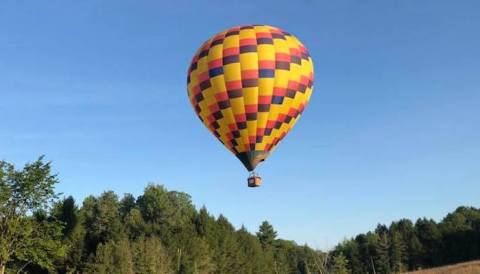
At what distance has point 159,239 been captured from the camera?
68.8m

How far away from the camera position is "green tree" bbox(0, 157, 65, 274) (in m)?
46.3

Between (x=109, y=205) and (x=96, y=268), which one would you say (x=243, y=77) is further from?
(x=109, y=205)

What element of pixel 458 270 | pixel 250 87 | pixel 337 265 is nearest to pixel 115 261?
pixel 250 87

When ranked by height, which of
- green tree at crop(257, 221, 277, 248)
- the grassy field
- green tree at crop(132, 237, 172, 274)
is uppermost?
green tree at crop(257, 221, 277, 248)

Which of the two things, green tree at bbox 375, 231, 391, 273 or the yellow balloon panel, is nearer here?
the yellow balloon panel

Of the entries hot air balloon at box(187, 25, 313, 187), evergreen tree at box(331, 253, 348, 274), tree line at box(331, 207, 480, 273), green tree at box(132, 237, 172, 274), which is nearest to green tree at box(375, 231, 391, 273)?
tree line at box(331, 207, 480, 273)

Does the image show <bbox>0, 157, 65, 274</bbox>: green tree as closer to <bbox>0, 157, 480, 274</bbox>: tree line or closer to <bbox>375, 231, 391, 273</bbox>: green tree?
<bbox>0, 157, 480, 274</bbox>: tree line

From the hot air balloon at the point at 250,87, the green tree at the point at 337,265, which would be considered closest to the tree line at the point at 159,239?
the green tree at the point at 337,265

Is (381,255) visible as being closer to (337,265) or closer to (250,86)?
(250,86)

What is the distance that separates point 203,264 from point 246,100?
39702 mm

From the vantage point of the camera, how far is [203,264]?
63.1 meters

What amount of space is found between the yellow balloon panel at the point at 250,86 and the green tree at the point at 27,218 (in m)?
26.6

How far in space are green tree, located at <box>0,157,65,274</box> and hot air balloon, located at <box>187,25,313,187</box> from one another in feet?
87.4

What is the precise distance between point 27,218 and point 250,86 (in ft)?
104
